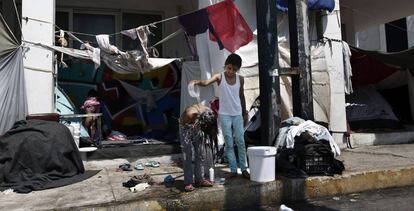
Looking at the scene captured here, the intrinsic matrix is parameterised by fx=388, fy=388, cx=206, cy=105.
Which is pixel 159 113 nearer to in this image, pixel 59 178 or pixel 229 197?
pixel 59 178

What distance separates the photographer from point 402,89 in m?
11.1

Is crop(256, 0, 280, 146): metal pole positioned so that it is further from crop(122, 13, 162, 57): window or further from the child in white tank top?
crop(122, 13, 162, 57): window

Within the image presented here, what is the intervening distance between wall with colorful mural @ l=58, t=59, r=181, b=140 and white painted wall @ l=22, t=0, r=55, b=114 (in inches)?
98.1

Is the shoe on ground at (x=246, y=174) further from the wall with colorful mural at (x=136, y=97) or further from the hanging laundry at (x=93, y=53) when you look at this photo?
the wall with colorful mural at (x=136, y=97)

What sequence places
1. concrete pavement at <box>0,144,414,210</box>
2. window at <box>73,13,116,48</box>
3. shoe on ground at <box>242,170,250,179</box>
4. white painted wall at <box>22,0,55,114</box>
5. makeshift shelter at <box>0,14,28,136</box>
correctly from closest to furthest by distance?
concrete pavement at <box>0,144,414,210</box> → shoe on ground at <box>242,170,250,179</box> → makeshift shelter at <box>0,14,28,136</box> → white painted wall at <box>22,0,55,114</box> → window at <box>73,13,116,48</box>

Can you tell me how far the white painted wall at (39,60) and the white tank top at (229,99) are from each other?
3.31 metres

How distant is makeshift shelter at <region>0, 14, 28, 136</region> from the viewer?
21.1ft

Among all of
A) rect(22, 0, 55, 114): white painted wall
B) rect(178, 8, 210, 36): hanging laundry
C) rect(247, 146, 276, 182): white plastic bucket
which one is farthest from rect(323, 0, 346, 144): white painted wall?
rect(22, 0, 55, 114): white painted wall

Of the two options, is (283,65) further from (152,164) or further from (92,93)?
(92,93)

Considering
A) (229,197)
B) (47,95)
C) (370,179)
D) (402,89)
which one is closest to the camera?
(229,197)

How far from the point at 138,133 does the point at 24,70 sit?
11.6ft

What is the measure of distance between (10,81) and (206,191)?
3914 millimetres

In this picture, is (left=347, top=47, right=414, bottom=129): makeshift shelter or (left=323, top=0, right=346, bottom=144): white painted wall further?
(left=347, top=47, right=414, bottom=129): makeshift shelter

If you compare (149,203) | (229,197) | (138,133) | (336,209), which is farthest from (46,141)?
(336,209)
